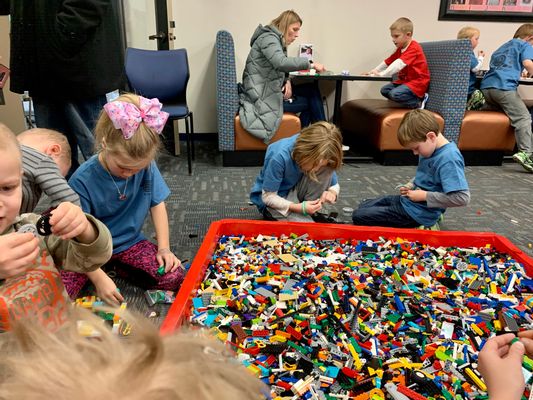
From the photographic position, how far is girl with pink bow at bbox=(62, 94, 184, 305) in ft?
4.41

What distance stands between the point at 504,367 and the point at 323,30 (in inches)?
159

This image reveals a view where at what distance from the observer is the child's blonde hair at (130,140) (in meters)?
1.34

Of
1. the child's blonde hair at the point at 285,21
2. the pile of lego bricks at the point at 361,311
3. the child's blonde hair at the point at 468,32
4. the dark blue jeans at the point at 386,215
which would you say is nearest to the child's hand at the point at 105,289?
the pile of lego bricks at the point at 361,311

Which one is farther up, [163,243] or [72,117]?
[72,117]

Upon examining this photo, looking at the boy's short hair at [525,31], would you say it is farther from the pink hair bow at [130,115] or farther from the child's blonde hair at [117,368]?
the child's blonde hair at [117,368]

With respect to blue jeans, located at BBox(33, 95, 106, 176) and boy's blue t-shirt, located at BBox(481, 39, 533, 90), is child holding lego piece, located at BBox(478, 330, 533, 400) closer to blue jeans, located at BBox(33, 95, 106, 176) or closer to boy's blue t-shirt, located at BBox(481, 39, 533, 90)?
blue jeans, located at BBox(33, 95, 106, 176)

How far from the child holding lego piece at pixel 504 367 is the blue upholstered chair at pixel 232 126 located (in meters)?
2.70

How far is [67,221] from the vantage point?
799 mm

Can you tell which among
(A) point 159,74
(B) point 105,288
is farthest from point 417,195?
(A) point 159,74

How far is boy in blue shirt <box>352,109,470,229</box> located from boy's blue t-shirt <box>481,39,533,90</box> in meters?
2.24

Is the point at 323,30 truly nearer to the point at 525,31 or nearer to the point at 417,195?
the point at 525,31

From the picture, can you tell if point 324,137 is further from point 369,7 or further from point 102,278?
point 369,7

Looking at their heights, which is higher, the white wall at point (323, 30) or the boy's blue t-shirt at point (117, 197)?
the white wall at point (323, 30)

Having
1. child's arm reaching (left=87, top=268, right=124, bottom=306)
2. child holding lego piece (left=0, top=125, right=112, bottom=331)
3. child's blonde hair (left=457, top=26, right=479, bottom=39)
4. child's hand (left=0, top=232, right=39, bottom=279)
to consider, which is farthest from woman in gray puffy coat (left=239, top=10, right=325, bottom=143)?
child's hand (left=0, top=232, right=39, bottom=279)
